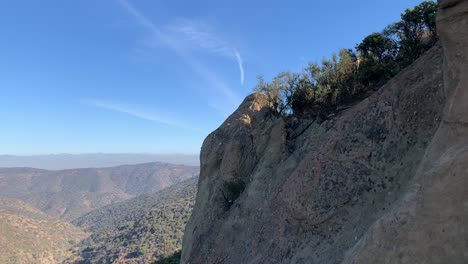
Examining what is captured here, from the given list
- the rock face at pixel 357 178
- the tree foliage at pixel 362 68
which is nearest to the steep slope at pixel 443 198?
the rock face at pixel 357 178

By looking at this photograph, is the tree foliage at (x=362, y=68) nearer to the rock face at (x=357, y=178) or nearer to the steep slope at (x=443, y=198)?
the rock face at (x=357, y=178)

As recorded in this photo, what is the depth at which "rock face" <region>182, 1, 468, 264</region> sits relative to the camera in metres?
9.11

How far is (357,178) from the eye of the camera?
49.9 ft

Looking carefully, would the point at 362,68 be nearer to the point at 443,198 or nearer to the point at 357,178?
the point at 357,178

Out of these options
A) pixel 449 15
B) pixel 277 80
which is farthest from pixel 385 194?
pixel 277 80

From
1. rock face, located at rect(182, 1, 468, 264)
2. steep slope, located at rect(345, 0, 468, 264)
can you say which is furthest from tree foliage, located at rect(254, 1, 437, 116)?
steep slope, located at rect(345, 0, 468, 264)

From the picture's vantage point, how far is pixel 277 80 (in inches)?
1051

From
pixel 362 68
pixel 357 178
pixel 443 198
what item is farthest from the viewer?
pixel 362 68

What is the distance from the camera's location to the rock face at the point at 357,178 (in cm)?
911

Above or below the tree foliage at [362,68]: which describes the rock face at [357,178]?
below

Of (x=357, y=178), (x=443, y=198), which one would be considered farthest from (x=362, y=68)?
(x=443, y=198)

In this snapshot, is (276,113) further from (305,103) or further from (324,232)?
(324,232)

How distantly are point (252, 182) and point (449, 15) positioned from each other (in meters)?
15.4

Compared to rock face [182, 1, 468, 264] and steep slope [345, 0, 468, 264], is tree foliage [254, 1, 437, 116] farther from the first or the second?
steep slope [345, 0, 468, 264]
